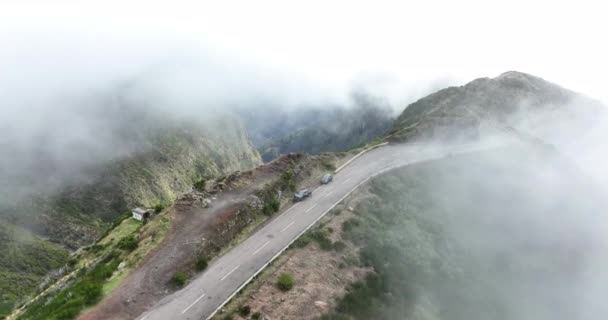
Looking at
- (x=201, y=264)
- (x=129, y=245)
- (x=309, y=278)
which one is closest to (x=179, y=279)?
(x=201, y=264)

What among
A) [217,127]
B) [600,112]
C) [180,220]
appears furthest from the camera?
[217,127]

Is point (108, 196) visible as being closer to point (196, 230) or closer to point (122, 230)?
point (122, 230)

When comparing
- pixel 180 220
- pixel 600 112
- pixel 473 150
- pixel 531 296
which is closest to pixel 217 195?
pixel 180 220

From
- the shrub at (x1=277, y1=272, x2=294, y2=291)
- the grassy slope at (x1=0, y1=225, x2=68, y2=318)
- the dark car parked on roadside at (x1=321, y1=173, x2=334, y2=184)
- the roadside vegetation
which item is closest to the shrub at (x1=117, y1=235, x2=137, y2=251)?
the roadside vegetation

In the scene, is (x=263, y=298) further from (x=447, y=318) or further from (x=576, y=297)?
(x=576, y=297)

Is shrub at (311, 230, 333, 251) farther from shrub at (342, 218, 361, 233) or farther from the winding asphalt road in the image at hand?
A: shrub at (342, 218, 361, 233)

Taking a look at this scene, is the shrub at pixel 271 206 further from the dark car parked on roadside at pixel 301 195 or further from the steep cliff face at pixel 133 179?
the steep cliff face at pixel 133 179

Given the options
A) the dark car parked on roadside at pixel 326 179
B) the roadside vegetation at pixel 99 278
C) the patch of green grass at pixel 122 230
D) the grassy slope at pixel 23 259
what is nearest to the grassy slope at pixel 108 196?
the grassy slope at pixel 23 259
